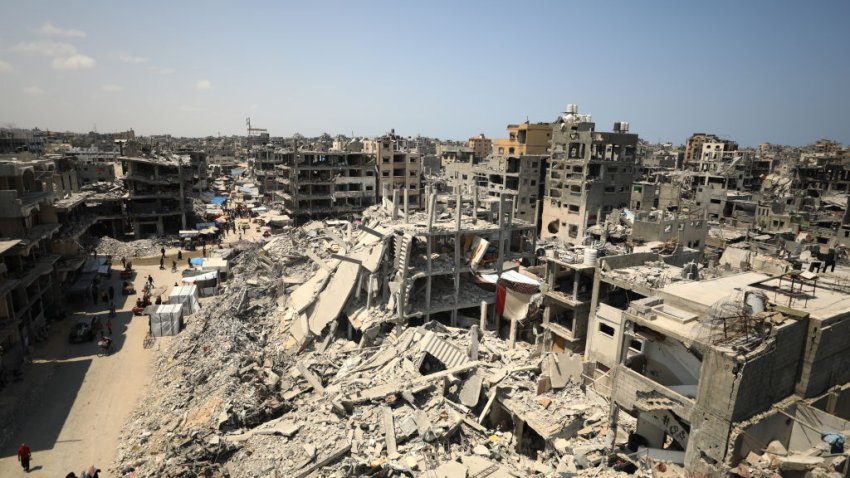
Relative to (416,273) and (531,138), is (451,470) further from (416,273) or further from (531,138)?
(531,138)

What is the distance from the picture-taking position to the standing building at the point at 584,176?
53.3m

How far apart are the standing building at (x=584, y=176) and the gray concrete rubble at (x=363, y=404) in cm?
3047

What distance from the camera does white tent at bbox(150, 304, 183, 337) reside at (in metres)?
31.6

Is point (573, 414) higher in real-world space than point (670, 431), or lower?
lower

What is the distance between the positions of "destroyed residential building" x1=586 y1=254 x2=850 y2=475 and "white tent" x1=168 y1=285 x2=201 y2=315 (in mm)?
30491

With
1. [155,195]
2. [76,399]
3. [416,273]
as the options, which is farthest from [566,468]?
[155,195]

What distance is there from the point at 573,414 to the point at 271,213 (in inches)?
2267

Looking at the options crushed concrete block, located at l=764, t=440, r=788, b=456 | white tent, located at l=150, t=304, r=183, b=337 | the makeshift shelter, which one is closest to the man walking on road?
white tent, located at l=150, t=304, r=183, b=337

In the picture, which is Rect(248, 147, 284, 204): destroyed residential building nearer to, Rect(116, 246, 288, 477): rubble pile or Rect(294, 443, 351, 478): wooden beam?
Rect(116, 246, 288, 477): rubble pile

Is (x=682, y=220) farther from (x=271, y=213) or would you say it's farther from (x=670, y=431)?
(x=271, y=213)

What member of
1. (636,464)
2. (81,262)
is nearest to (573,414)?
(636,464)

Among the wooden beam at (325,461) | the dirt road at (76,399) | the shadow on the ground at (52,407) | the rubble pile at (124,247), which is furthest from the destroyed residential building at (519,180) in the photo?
the wooden beam at (325,461)

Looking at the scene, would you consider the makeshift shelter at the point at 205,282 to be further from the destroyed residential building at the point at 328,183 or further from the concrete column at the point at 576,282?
the concrete column at the point at 576,282

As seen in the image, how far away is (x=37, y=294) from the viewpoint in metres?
30.6
